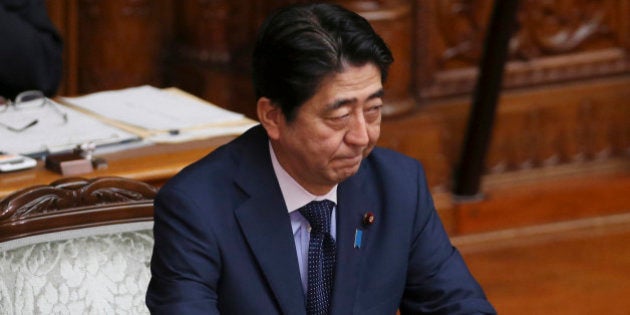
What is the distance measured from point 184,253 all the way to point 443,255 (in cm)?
49

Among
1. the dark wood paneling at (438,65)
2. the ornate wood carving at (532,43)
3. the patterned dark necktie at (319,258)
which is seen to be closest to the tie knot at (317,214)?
the patterned dark necktie at (319,258)

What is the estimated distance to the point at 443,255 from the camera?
7.15ft

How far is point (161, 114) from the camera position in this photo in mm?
3113

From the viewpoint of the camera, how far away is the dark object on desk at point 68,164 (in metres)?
2.68

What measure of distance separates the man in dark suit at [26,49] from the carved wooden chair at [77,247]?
1.23 metres

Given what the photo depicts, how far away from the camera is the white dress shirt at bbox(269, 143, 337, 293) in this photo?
2.12 metres

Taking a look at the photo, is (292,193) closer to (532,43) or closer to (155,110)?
(155,110)

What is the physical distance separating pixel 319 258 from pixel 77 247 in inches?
19.3

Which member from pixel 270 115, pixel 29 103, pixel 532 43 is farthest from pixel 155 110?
pixel 532 43

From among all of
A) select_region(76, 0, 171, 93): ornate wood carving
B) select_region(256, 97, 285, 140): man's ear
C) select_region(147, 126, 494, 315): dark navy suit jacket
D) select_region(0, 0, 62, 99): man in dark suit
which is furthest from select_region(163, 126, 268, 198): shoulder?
select_region(76, 0, 171, 93): ornate wood carving

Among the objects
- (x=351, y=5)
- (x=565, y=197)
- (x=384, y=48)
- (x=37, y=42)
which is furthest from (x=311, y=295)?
(x=565, y=197)

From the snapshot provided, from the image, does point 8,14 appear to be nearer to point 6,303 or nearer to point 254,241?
point 6,303

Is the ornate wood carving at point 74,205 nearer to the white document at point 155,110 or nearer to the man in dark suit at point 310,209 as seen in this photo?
the man in dark suit at point 310,209

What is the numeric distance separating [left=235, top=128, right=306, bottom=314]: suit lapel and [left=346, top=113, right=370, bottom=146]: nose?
226mm
